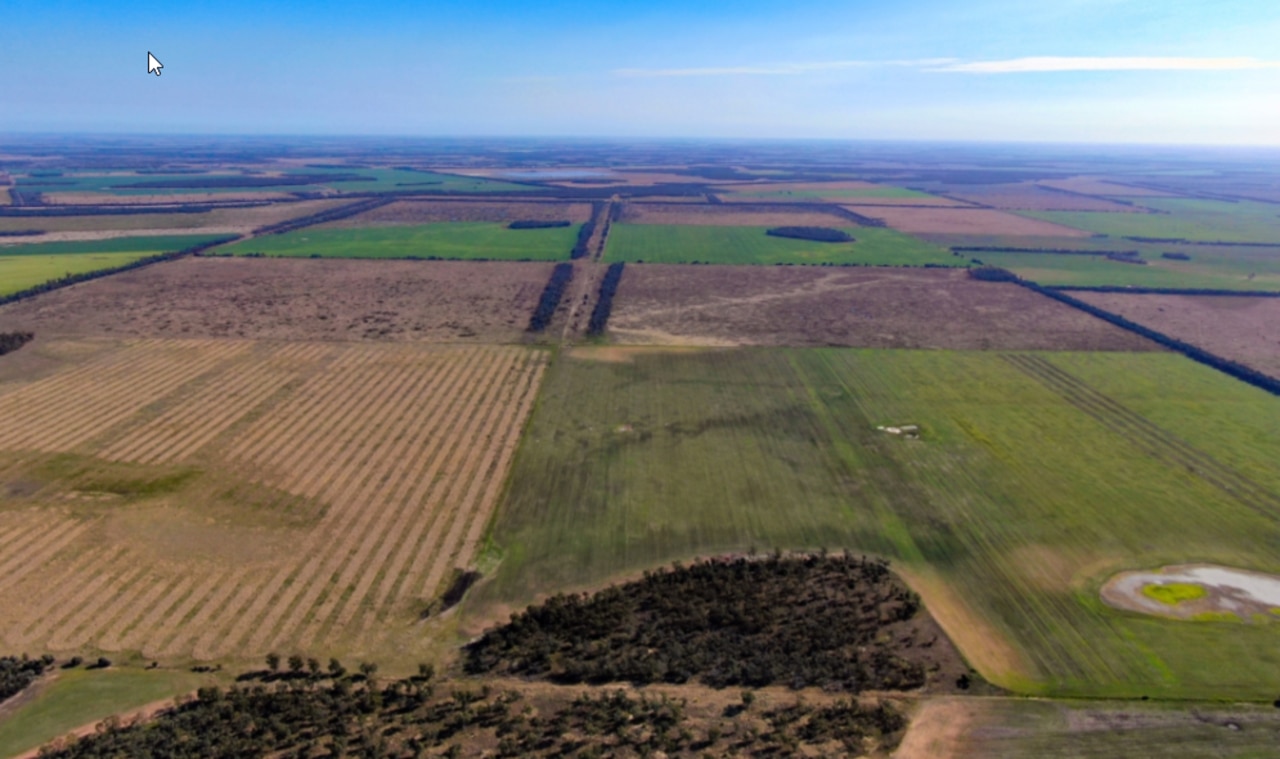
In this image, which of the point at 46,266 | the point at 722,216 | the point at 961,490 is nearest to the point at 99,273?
the point at 46,266

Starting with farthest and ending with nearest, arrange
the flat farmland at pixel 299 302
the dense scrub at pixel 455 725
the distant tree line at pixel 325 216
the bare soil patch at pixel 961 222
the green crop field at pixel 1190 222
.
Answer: the bare soil patch at pixel 961 222 → the green crop field at pixel 1190 222 → the distant tree line at pixel 325 216 → the flat farmland at pixel 299 302 → the dense scrub at pixel 455 725

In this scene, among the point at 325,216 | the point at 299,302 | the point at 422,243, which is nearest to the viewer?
the point at 299,302

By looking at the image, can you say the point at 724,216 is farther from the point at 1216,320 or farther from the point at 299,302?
the point at 299,302

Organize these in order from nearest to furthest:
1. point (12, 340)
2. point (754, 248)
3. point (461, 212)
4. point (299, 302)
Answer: point (12, 340) < point (299, 302) < point (754, 248) < point (461, 212)

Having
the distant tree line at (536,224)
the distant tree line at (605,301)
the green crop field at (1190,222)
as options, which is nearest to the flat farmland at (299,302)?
the distant tree line at (605,301)

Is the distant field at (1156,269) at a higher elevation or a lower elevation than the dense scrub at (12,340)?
higher

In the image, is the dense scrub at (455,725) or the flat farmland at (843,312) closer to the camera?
the dense scrub at (455,725)

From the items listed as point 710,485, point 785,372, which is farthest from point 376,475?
point 785,372

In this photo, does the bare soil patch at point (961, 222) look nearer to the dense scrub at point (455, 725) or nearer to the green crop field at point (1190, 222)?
the green crop field at point (1190, 222)
